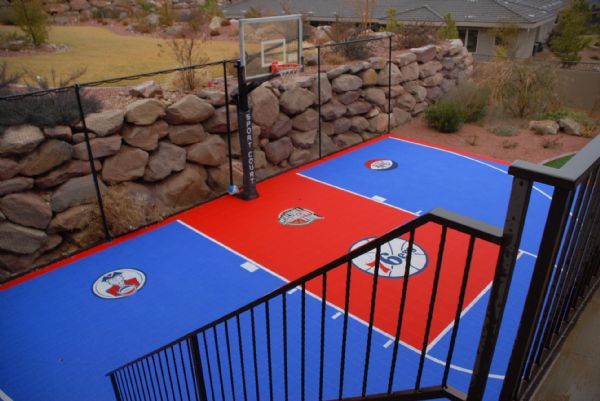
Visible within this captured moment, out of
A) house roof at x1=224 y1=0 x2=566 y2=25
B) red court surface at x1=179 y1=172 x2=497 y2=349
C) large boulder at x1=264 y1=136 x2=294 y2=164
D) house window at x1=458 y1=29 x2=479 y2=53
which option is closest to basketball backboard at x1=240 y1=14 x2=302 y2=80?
large boulder at x1=264 y1=136 x2=294 y2=164

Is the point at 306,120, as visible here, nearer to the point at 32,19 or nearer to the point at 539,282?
the point at 539,282

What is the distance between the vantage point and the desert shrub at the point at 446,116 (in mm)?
12289

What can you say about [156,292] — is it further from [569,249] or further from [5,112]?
[569,249]

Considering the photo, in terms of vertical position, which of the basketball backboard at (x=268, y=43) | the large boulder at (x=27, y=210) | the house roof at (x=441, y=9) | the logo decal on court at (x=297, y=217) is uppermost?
the basketball backboard at (x=268, y=43)

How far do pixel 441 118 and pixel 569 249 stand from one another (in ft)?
36.2

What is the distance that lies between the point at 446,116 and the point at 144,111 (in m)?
7.70

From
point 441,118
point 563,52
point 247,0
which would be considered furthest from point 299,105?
point 247,0

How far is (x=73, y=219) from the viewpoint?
7.23 meters

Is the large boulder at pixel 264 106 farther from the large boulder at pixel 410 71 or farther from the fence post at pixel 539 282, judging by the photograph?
the fence post at pixel 539 282

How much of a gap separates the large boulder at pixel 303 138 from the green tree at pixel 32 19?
10394mm

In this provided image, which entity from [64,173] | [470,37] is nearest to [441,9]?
[470,37]

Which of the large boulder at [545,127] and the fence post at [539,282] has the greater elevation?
the fence post at [539,282]

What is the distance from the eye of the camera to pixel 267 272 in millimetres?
6512

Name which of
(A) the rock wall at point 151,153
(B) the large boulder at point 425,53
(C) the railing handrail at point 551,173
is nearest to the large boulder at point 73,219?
(A) the rock wall at point 151,153
